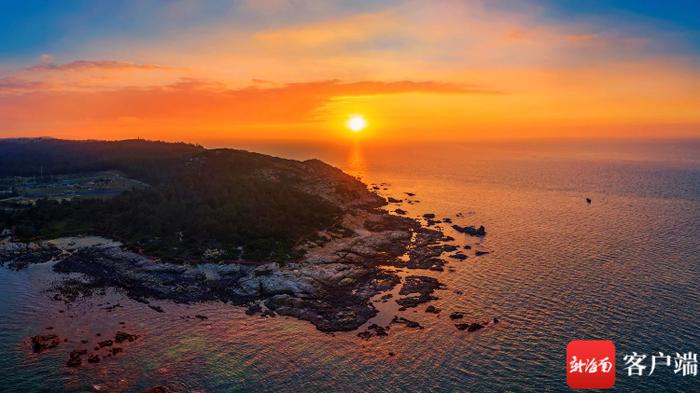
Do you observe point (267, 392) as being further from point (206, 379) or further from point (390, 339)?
point (390, 339)

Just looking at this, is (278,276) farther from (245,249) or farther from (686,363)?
(686,363)

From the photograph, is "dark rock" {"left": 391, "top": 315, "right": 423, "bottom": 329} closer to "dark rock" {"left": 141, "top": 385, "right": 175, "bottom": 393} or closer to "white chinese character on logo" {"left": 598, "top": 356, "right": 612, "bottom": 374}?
"white chinese character on logo" {"left": 598, "top": 356, "right": 612, "bottom": 374}

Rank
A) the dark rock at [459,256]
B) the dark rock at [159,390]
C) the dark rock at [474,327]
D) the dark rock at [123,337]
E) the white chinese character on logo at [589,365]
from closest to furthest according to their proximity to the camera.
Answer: the dark rock at [159,390] < the white chinese character on logo at [589,365] < the dark rock at [123,337] < the dark rock at [474,327] < the dark rock at [459,256]

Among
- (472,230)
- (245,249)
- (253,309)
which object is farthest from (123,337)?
(472,230)

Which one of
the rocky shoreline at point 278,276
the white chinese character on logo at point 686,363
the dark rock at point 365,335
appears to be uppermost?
the rocky shoreline at point 278,276

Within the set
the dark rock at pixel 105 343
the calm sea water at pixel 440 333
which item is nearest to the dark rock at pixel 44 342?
the calm sea water at pixel 440 333

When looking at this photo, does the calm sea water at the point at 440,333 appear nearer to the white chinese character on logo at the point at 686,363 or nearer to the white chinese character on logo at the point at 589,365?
the white chinese character on logo at the point at 686,363
